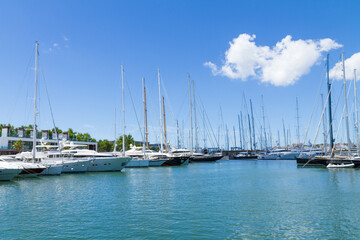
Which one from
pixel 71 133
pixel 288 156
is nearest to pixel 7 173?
pixel 71 133

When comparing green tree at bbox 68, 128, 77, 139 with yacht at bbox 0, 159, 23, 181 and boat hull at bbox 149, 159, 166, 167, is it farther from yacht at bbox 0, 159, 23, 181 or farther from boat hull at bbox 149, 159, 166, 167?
yacht at bbox 0, 159, 23, 181

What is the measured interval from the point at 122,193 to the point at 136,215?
9661 millimetres

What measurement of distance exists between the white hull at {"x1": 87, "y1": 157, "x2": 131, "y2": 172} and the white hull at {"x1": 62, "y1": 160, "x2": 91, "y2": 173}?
190 cm

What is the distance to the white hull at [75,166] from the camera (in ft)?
164

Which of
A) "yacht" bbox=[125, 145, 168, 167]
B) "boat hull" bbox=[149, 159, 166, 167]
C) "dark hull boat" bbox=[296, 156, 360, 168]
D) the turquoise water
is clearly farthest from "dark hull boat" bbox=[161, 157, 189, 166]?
the turquoise water

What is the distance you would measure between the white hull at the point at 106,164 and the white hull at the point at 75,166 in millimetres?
1900

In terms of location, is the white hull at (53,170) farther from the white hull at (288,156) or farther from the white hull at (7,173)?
the white hull at (288,156)

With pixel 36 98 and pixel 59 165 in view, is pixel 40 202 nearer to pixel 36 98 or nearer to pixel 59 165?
pixel 59 165

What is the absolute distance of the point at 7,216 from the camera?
18.6m

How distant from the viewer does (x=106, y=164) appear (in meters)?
54.3

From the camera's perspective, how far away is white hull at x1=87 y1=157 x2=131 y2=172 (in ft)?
176

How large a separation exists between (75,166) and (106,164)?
5717 millimetres

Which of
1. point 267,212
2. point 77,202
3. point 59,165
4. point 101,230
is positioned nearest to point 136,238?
point 101,230

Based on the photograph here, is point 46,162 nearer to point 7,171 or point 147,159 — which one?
point 7,171
